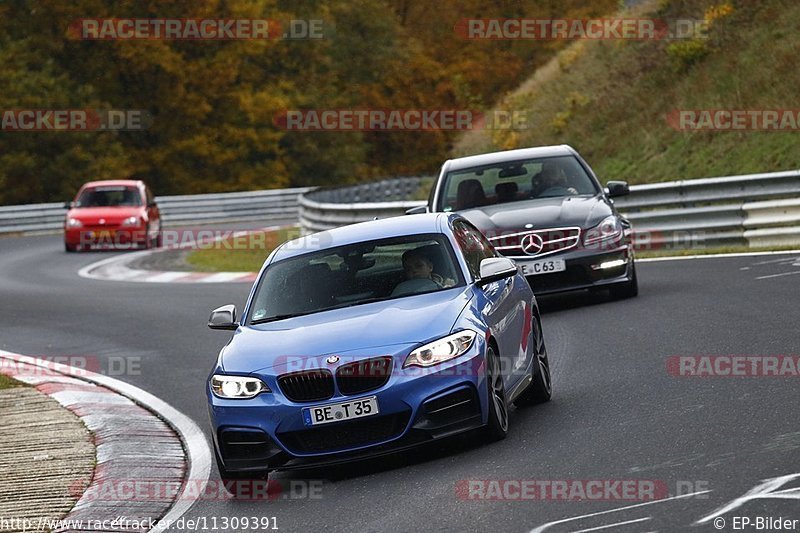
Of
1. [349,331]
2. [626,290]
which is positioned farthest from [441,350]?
[626,290]

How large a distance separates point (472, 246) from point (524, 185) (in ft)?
19.8

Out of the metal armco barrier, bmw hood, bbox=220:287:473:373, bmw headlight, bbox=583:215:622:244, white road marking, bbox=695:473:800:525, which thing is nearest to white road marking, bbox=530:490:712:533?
white road marking, bbox=695:473:800:525

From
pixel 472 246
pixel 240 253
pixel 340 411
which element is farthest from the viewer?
pixel 240 253

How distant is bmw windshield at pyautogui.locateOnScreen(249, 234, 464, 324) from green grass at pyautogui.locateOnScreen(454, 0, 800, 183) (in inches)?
736

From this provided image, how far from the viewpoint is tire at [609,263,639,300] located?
1571 cm

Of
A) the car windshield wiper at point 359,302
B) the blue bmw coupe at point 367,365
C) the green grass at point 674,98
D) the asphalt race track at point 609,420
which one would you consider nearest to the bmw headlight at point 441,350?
the blue bmw coupe at point 367,365

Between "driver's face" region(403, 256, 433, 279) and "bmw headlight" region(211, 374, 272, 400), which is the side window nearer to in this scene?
"driver's face" region(403, 256, 433, 279)

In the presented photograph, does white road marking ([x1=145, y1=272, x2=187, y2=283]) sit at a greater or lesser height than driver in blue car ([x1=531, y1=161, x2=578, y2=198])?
lesser

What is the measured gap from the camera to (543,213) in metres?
→ 15.4

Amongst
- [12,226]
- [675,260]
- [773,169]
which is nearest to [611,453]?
[675,260]

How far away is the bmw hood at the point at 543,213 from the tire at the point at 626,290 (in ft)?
2.54

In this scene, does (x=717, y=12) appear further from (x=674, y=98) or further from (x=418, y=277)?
(x=418, y=277)

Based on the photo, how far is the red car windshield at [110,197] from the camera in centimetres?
3541

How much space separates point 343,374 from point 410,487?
788 millimetres
